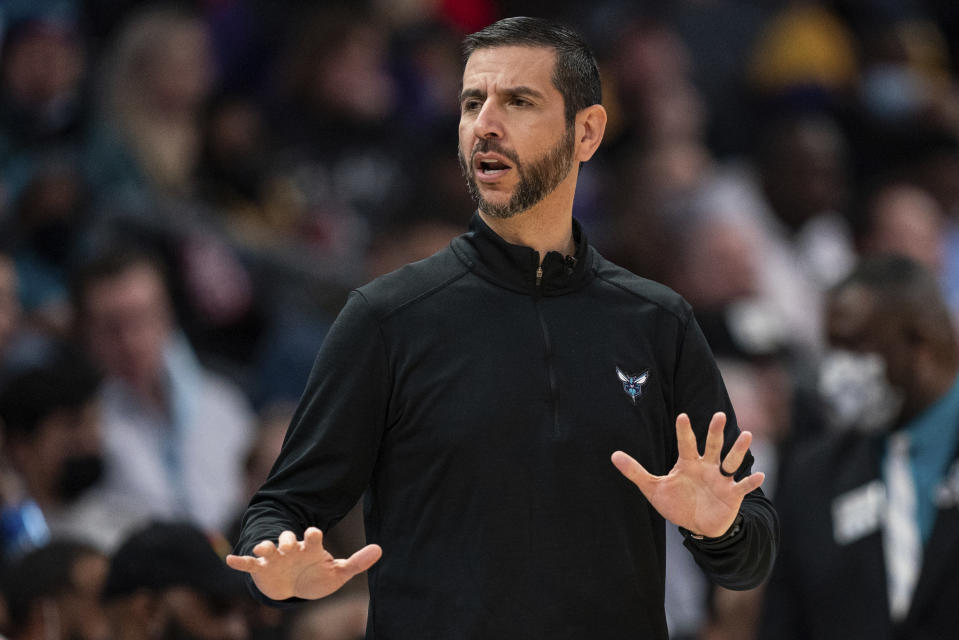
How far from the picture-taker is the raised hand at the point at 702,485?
2.76 m

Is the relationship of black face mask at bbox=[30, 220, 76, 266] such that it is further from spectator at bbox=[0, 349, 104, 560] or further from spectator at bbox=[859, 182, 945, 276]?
spectator at bbox=[859, 182, 945, 276]

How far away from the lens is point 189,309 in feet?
23.6

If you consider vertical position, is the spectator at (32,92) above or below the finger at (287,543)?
above

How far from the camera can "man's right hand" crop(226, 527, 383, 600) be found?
2.63 metres

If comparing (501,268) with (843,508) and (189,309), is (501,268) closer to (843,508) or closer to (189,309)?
(843,508)

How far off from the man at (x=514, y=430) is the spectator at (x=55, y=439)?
2877mm

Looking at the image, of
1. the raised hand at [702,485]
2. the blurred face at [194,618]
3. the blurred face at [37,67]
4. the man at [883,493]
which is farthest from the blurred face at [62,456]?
the raised hand at [702,485]

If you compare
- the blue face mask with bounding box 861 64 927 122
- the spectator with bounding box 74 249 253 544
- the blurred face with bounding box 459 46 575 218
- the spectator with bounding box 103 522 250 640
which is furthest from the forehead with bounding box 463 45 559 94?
the blue face mask with bounding box 861 64 927 122

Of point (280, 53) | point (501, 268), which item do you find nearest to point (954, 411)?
point (501, 268)

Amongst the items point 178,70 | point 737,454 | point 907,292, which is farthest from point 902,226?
point 737,454

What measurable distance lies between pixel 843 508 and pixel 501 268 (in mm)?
2249

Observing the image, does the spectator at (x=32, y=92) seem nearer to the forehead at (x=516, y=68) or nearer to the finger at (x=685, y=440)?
the forehead at (x=516, y=68)

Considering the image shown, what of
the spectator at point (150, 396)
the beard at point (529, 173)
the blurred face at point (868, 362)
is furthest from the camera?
the spectator at point (150, 396)

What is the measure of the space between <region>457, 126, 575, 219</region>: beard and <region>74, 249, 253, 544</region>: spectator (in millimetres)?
3383
